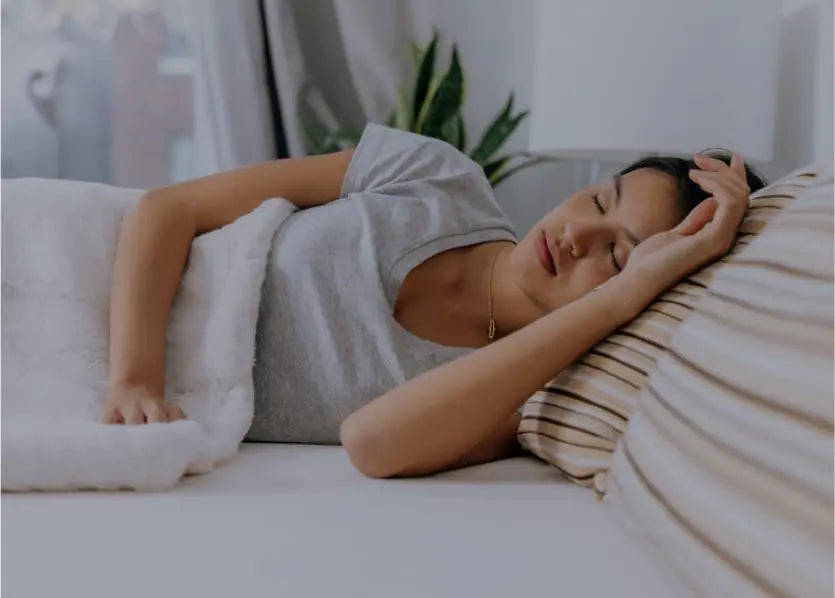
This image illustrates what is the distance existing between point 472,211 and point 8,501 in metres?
0.74

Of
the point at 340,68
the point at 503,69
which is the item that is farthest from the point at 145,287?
the point at 503,69

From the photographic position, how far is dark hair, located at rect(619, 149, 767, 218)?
1.19 m

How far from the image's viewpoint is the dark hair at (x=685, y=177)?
3.92 feet

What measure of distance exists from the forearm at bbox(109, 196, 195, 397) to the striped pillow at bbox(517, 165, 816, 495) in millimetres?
503

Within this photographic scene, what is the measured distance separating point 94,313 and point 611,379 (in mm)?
704

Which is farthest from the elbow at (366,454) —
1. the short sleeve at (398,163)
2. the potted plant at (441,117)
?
the potted plant at (441,117)

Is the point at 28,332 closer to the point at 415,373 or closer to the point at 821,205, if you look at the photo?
the point at 415,373

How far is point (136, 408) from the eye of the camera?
44.8 inches

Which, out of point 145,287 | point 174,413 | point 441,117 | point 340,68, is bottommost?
point 174,413

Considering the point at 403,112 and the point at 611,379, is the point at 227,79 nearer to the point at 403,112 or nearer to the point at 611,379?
the point at 403,112

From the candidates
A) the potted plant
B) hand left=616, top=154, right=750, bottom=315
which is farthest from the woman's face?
the potted plant

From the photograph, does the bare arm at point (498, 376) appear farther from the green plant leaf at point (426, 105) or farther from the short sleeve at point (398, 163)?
the green plant leaf at point (426, 105)

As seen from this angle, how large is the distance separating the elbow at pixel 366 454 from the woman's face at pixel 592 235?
0.37 m

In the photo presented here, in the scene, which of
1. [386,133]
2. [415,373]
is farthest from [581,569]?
[386,133]
